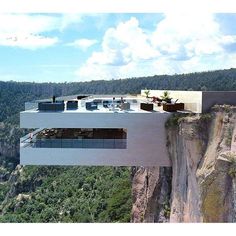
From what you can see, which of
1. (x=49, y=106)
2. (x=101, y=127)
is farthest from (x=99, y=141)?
(x=49, y=106)

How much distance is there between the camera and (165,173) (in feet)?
54.0

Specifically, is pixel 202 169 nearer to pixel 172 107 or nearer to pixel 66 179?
pixel 172 107

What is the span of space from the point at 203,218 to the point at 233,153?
1.72 m

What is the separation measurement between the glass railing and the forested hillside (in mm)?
15595

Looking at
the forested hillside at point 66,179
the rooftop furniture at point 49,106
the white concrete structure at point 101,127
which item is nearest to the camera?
the white concrete structure at point 101,127

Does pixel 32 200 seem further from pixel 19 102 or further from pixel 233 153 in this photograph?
pixel 233 153

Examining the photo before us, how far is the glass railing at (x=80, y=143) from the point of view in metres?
14.5

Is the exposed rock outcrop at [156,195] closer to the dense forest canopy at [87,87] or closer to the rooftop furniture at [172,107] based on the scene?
the rooftop furniture at [172,107]

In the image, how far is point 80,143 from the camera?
47.6 ft

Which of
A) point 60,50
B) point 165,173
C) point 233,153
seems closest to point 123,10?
point 233,153

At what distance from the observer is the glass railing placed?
1447 centimetres

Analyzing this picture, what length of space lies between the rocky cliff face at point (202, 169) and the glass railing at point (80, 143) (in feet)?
4.92

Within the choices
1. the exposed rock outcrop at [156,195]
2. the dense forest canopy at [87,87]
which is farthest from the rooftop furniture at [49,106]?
the dense forest canopy at [87,87]

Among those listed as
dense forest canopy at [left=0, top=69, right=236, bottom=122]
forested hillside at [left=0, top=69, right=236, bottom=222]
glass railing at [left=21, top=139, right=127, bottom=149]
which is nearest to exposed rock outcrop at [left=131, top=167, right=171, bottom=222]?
glass railing at [left=21, top=139, right=127, bottom=149]
